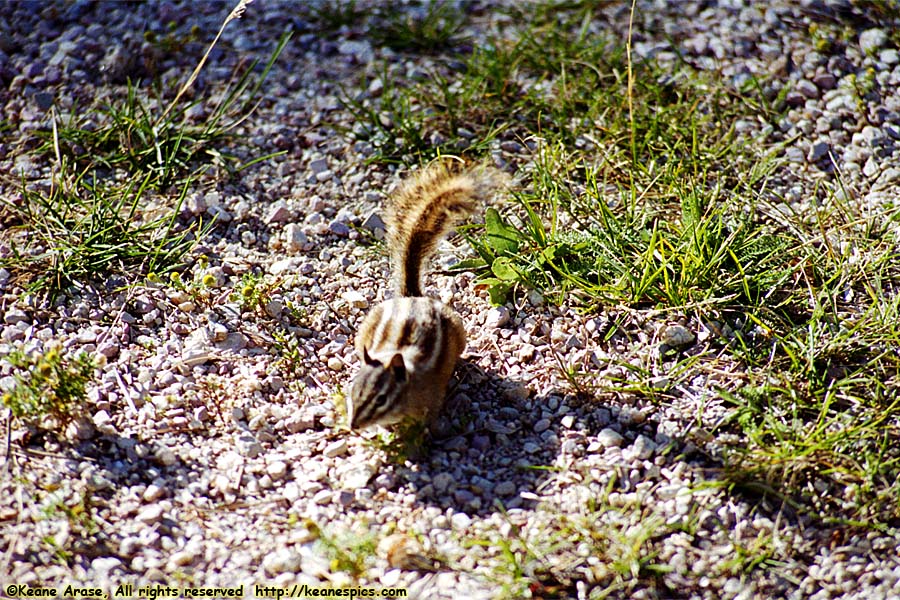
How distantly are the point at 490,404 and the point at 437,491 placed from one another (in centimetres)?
57

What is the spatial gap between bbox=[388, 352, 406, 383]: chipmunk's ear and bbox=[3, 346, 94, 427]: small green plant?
49.7 inches

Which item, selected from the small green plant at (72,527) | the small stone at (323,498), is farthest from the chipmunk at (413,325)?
the small green plant at (72,527)

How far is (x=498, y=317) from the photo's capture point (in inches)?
179

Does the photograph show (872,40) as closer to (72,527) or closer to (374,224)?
(374,224)

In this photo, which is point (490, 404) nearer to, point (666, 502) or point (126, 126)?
point (666, 502)

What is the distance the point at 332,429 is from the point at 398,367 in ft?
1.71

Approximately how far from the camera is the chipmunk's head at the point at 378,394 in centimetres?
366

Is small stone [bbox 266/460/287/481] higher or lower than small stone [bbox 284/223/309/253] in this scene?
lower

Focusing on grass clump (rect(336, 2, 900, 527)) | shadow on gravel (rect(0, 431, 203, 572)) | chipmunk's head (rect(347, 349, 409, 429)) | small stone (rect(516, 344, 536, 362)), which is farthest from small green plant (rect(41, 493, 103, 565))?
grass clump (rect(336, 2, 900, 527))

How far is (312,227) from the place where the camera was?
510 centimetres

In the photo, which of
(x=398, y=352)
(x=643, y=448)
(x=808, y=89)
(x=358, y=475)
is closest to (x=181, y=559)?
(x=358, y=475)

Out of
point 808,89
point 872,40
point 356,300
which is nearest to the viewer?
point 356,300

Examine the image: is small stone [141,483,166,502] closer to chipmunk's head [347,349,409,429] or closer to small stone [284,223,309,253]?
chipmunk's head [347,349,409,429]

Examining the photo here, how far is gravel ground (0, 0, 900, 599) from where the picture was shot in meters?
3.50
